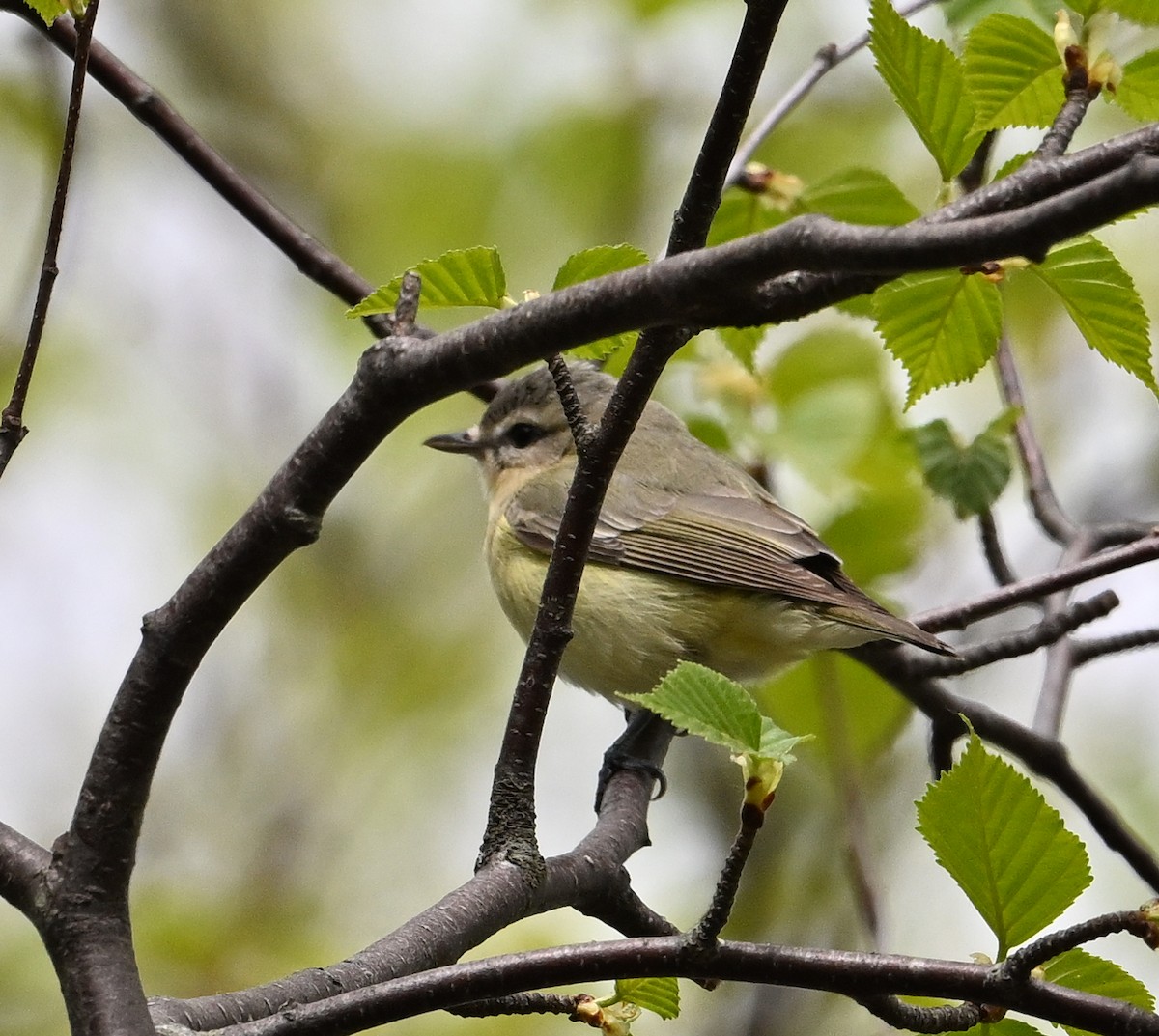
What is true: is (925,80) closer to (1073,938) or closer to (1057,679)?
(1073,938)

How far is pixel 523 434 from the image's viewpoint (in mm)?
4758

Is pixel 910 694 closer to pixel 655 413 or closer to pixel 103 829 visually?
pixel 655 413

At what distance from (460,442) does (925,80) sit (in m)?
3.13

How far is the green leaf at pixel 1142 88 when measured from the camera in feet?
5.92

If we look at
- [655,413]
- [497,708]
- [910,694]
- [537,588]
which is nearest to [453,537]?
[497,708]

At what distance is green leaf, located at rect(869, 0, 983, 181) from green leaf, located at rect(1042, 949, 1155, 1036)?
1.05 metres

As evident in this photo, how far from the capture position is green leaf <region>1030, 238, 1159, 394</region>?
189 centimetres

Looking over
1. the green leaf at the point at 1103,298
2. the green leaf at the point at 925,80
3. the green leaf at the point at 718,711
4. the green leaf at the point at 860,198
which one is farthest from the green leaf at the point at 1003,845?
the green leaf at the point at 860,198

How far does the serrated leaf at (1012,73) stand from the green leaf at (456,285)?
0.72 m

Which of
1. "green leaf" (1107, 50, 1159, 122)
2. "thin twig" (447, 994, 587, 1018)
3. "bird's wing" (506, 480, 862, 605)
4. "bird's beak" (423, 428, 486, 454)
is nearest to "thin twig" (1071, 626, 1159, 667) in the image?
"bird's wing" (506, 480, 862, 605)

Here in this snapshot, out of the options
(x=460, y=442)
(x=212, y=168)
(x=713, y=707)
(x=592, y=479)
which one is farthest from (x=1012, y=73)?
(x=460, y=442)

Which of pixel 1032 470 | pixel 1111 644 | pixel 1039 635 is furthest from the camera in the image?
pixel 1032 470

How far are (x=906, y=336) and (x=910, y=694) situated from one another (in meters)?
1.50

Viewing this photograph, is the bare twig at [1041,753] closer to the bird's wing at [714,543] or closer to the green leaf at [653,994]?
the bird's wing at [714,543]
